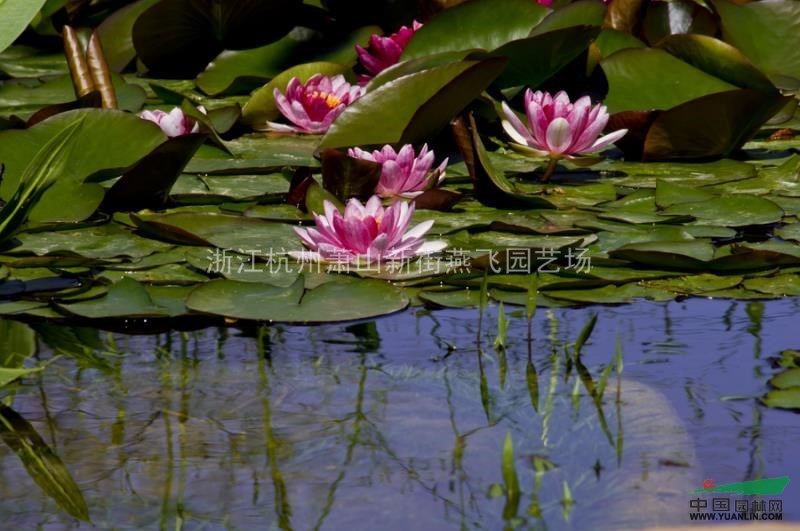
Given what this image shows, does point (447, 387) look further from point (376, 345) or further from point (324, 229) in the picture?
point (324, 229)

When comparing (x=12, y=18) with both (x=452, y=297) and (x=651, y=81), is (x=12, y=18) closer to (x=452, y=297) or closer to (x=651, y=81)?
(x=452, y=297)

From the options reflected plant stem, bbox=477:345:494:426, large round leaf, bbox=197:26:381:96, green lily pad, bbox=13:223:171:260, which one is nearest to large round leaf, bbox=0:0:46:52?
green lily pad, bbox=13:223:171:260

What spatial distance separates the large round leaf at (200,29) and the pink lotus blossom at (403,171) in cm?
131

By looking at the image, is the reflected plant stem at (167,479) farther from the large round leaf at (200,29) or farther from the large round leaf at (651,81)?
the large round leaf at (200,29)

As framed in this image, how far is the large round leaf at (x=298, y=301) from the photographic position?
2.11 m

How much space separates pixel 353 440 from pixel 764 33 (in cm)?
260

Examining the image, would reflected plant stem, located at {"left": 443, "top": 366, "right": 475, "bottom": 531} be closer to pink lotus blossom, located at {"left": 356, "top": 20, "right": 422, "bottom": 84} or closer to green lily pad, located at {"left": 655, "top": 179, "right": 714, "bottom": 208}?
green lily pad, located at {"left": 655, "top": 179, "right": 714, "bottom": 208}

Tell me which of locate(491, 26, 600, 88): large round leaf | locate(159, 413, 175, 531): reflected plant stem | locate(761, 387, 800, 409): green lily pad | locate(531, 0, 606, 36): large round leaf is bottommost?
locate(159, 413, 175, 531): reflected plant stem

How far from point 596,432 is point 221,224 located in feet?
3.75

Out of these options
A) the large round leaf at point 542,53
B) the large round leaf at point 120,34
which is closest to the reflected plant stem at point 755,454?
the large round leaf at point 542,53

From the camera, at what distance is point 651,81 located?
11.0 feet

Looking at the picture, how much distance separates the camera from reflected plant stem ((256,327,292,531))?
1437 millimetres

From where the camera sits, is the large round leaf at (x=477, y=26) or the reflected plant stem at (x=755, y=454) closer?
the reflected plant stem at (x=755, y=454)

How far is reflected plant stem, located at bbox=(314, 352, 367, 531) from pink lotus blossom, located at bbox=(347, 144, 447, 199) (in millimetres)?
797
